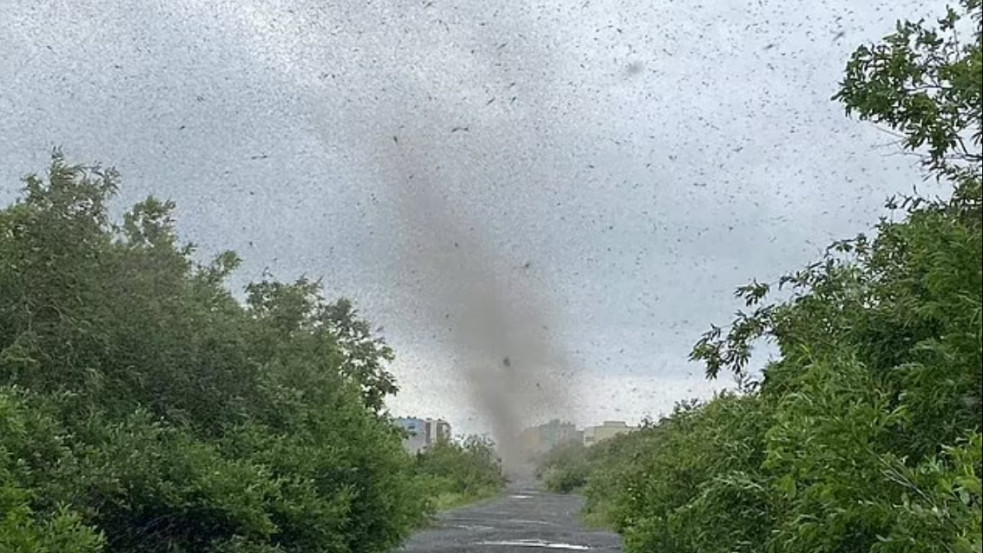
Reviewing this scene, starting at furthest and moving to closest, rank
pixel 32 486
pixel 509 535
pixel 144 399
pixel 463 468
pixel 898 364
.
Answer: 1. pixel 463 468
2. pixel 509 535
3. pixel 144 399
4. pixel 32 486
5. pixel 898 364

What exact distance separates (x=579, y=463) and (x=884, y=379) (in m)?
122

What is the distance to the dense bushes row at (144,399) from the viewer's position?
16.2 m

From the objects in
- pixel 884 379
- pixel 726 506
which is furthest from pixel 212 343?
pixel 884 379

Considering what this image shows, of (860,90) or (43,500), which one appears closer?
(860,90)

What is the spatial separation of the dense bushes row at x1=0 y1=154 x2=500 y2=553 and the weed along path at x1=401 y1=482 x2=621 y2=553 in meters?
18.5

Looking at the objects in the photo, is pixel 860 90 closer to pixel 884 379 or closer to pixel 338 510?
pixel 884 379

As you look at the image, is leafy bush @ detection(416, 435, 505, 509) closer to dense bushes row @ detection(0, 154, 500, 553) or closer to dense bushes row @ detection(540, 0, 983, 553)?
dense bushes row @ detection(0, 154, 500, 553)

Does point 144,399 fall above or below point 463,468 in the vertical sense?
below

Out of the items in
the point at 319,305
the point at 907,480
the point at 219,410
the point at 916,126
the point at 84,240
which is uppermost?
the point at 319,305

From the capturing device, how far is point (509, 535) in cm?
5538

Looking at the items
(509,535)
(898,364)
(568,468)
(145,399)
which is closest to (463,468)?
(568,468)

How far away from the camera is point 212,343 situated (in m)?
21.5

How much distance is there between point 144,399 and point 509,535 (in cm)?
3688

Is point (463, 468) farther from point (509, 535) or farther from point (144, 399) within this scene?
point (144, 399)
